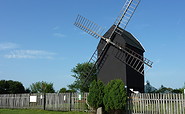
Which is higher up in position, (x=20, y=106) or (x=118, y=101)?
(x=118, y=101)

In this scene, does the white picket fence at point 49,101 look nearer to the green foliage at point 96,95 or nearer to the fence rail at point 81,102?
the fence rail at point 81,102

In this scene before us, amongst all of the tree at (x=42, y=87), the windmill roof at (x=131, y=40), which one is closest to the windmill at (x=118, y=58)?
the windmill roof at (x=131, y=40)

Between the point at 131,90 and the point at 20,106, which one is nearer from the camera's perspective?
the point at 131,90

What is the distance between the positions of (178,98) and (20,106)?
1387cm

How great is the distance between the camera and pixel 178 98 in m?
12.0

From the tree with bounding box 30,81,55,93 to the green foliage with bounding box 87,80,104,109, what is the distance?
102 feet

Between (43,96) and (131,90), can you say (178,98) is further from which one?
(43,96)

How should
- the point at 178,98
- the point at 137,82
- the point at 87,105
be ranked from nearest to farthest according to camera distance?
the point at 178,98 < the point at 87,105 < the point at 137,82

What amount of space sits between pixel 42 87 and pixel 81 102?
3267 cm

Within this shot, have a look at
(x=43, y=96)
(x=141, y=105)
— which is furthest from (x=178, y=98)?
(x=43, y=96)

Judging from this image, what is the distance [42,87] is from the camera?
152 feet

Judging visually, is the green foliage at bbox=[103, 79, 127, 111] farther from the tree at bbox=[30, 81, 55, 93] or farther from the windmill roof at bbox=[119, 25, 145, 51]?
the tree at bbox=[30, 81, 55, 93]

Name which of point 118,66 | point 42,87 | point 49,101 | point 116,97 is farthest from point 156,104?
point 42,87

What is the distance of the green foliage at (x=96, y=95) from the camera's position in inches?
549
